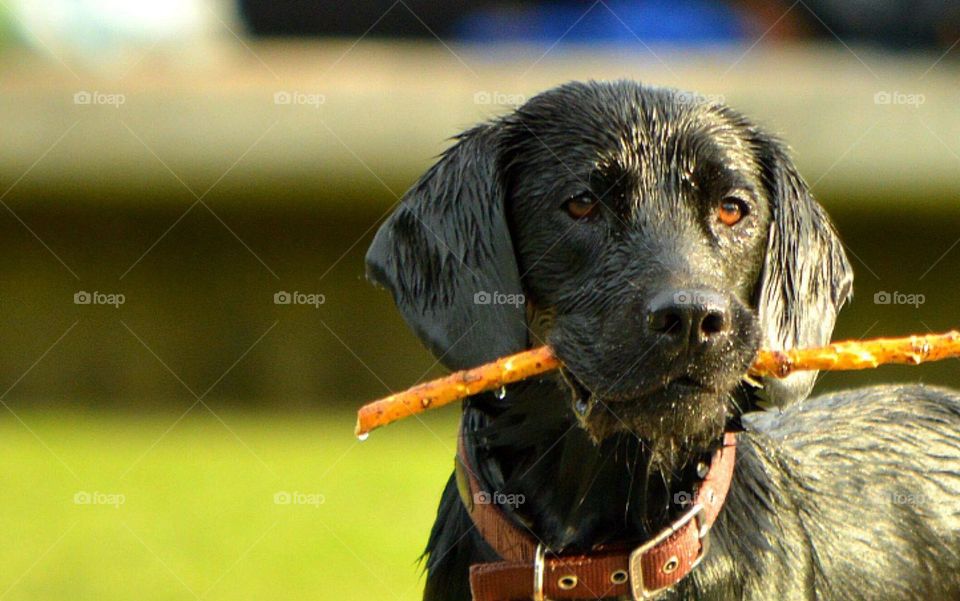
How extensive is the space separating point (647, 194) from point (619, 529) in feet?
2.82

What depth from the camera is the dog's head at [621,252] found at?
3.24 m

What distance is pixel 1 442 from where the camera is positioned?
330 inches

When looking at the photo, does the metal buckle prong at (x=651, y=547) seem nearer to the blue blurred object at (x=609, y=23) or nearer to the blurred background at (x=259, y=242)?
the blurred background at (x=259, y=242)

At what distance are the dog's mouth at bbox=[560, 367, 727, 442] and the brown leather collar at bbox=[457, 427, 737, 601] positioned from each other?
0.24 m

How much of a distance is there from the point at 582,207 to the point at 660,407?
620mm

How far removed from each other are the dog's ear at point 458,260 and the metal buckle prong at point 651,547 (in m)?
0.59

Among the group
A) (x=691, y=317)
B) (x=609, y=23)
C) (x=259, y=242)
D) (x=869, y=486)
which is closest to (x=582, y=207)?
(x=691, y=317)

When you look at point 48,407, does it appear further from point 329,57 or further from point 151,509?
point 329,57

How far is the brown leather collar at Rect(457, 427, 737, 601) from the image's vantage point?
328 cm

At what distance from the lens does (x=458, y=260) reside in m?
3.60

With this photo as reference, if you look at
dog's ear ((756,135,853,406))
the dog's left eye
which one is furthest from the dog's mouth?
the dog's left eye

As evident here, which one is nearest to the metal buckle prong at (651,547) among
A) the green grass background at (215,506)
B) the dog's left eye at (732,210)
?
the dog's left eye at (732,210)

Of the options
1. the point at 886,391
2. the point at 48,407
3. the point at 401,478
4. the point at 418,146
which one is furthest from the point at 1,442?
the point at 886,391

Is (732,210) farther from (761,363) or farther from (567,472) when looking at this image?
(567,472)
